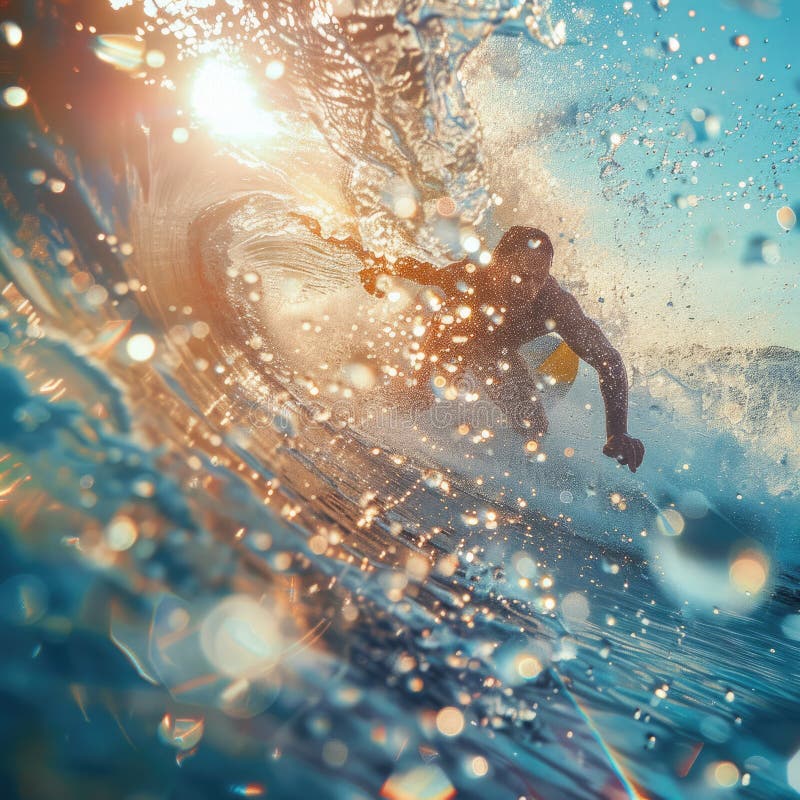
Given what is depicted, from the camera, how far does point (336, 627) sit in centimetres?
115

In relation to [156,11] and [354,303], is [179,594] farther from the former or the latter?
[354,303]

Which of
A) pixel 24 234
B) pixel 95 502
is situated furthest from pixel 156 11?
pixel 95 502

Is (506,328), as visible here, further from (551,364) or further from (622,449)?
(622,449)

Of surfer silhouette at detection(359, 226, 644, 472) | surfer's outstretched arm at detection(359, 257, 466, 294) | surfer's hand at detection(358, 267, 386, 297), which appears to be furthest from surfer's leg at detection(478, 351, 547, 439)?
surfer's hand at detection(358, 267, 386, 297)

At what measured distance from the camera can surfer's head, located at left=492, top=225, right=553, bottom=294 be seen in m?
3.06

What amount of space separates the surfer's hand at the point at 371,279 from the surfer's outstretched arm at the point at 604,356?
4.00 feet

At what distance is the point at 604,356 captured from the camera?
3047mm

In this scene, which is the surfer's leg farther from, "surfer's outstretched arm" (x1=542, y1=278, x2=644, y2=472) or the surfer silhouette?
"surfer's outstretched arm" (x1=542, y1=278, x2=644, y2=472)

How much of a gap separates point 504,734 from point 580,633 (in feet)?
2.49

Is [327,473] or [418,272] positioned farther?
[418,272]

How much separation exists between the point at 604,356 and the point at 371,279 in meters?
1.73

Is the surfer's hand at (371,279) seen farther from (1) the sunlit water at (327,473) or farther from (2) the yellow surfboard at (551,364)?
(2) the yellow surfboard at (551,364)

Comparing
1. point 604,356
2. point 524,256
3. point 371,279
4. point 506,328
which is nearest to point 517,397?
point 506,328

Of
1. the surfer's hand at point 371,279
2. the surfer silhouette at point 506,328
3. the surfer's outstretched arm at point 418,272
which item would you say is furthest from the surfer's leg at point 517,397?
the surfer's hand at point 371,279
